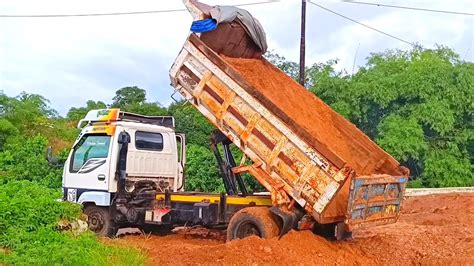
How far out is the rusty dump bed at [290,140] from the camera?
8164 millimetres

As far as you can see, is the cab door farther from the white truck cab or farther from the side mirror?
the side mirror

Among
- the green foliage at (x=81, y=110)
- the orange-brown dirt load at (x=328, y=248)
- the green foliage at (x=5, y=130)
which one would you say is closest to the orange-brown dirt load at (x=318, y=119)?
the orange-brown dirt load at (x=328, y=248)

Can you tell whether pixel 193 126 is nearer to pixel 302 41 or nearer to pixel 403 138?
pixel 302 41

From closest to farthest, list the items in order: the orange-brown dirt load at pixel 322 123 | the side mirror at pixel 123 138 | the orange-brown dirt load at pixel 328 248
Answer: the orange-brown dirt load at pixel 328 248, the orange-brown dirt load at pixel 322 123, the side mirror at pixel 123 138

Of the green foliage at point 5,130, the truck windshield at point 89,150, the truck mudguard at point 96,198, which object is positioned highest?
the green foliage at point 5,130

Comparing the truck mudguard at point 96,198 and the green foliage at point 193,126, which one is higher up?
the green foliage at point 193,126

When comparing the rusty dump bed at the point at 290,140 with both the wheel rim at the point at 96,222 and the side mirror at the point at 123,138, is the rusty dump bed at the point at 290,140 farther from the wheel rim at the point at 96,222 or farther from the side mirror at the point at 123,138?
the wheel rim at the point at 96,222

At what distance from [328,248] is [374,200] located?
912mm

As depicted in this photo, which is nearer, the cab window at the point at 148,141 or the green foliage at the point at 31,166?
the cab window at the point at 148,141

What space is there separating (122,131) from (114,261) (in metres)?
4.52

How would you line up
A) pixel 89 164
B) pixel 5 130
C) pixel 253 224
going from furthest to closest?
1. pixel 5 130
2. pixel 89 164
3. pixel 253 224

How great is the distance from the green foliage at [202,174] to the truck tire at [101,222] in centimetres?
620

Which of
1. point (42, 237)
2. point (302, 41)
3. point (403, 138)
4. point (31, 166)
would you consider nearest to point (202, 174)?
point (31, 166)

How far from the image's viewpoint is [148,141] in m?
11.4
